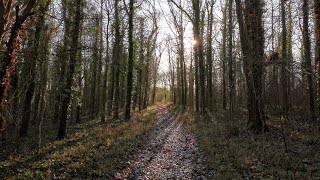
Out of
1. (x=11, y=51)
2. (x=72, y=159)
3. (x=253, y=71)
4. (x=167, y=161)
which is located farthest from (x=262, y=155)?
(x=11, y=51)

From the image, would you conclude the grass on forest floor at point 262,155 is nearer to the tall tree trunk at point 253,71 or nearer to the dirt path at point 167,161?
the dirt path at point 167,161

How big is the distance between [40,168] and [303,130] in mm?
12765

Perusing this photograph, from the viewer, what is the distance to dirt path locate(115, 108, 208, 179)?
10.2m

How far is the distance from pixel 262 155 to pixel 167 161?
11.5 ft

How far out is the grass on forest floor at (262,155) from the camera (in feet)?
28.2

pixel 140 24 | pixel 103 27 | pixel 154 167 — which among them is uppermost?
pixel 140 24

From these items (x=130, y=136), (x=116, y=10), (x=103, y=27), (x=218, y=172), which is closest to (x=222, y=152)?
(x=218, y=172)

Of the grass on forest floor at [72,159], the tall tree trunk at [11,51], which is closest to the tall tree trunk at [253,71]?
the grass on forest floor at [72,159]

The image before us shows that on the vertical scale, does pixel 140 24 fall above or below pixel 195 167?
above

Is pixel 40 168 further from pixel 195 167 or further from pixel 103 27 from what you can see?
pixel 103 27

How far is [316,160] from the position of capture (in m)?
9.50

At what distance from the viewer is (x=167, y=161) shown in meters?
12.1

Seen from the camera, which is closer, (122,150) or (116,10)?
(122,150)

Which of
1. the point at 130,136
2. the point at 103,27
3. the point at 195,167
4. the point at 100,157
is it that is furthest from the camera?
the point at 103,27
